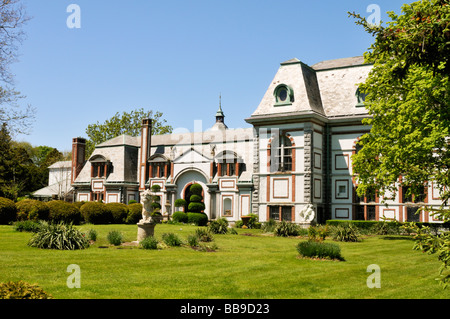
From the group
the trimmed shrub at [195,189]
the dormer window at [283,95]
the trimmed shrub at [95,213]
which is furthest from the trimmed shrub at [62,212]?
the dormer window at [283,95]

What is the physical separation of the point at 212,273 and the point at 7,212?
2062cm

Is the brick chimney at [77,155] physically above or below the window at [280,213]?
above

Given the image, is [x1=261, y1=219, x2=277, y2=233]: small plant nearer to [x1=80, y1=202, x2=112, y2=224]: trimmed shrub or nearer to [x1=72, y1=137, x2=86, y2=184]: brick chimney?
[x1=80, y1=202, x2=112, y2=224]: trimmed shrub

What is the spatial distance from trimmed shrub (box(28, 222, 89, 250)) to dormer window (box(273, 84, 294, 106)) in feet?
75.2

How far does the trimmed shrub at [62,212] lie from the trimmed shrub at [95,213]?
9.22ft

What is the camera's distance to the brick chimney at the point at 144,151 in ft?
158

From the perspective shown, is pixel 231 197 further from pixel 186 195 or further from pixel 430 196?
pixel 430 196

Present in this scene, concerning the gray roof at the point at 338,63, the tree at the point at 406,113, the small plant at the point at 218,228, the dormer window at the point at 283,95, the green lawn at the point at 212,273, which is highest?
the gray roof at the point at 338,63

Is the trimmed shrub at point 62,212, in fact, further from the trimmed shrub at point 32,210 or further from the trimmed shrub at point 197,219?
the trimmed shrub at point 197,219

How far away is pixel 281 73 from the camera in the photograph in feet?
127

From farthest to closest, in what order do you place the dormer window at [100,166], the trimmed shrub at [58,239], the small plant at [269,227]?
the dormer window at [100,166] → the small plant at [269,227] → the trimmed shrub at [58,239]

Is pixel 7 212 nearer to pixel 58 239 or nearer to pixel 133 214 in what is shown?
pixel 133 214

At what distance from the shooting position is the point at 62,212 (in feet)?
94.6

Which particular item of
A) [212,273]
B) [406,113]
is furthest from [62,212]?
[406,113]
